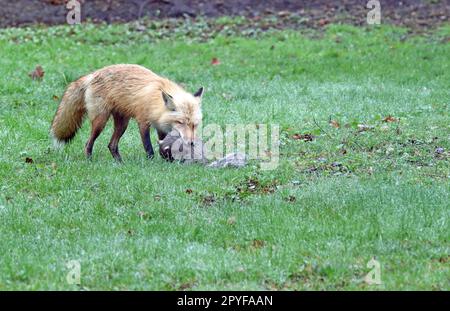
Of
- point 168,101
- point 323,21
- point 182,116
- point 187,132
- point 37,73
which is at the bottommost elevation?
point 37,73

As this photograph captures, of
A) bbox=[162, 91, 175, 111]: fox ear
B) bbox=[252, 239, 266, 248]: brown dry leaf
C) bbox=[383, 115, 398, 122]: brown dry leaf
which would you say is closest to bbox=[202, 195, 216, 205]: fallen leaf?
bbox=[252, 239, 266, 248]: brown dry leaf

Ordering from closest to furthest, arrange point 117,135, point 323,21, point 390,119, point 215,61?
point 117,135 → point 390,119 → point 215,61 → point 323,21

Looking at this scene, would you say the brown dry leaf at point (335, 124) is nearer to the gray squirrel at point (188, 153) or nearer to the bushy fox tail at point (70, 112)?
the gray squirrel at point (188, 153)

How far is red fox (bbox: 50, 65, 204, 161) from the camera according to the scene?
1028 cm

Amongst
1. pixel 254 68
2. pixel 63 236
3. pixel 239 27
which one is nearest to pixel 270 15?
pixel 239 27

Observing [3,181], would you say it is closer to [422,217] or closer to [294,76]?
[422,217]

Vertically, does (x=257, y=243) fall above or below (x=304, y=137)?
above

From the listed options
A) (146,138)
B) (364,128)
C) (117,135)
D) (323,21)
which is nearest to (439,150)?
(364,128)

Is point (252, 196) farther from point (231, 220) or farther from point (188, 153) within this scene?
point (188, 153)

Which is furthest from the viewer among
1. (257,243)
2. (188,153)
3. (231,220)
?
(188,153)

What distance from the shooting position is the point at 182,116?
1022 centimetres

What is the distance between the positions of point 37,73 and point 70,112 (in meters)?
5.51

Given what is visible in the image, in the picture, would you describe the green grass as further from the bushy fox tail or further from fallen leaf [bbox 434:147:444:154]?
the bushy fox tail

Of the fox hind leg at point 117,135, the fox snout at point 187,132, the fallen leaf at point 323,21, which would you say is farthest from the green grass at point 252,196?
the fallen leaf at point 323,21
